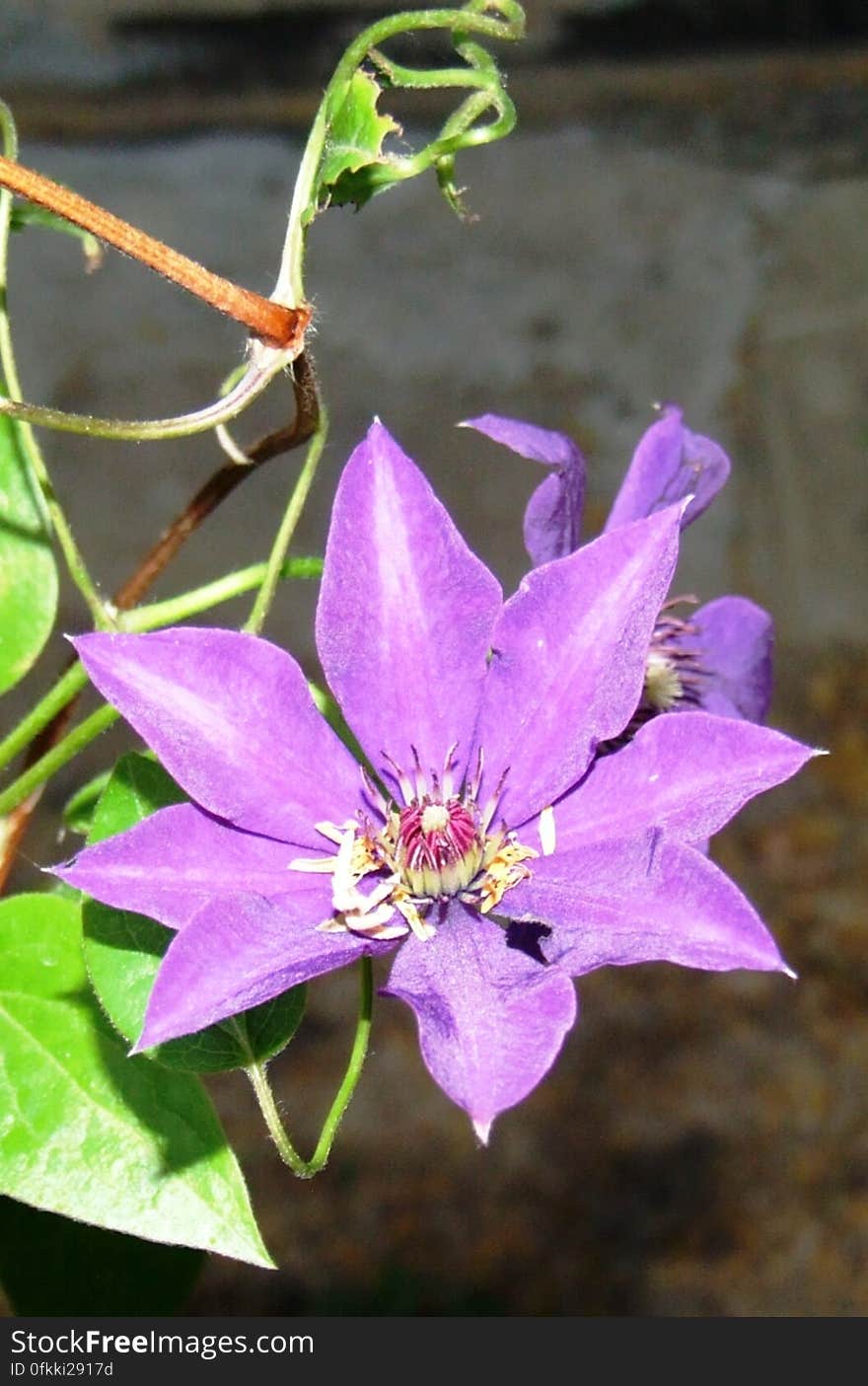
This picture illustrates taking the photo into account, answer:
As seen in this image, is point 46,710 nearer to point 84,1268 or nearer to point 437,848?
point 437,848

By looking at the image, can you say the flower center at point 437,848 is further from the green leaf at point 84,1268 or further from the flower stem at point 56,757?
the green leaf at point 84,1268

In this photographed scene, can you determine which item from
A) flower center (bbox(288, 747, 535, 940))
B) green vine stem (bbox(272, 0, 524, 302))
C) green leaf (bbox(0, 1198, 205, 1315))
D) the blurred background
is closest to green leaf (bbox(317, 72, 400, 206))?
green vine stem (bbox(272, 0, 524, 302))

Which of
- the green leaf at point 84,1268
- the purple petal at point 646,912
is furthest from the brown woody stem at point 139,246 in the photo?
the green leaf at point 84,1268

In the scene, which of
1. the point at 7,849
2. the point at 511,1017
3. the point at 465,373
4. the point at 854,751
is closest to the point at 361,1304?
the point at 854,751

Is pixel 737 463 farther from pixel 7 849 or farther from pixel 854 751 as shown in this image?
pixel 7 849

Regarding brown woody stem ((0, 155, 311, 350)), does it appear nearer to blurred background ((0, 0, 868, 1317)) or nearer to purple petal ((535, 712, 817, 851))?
purple petal ((535, 712, 817, 851))

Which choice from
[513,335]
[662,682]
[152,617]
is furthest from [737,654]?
[513,335]
